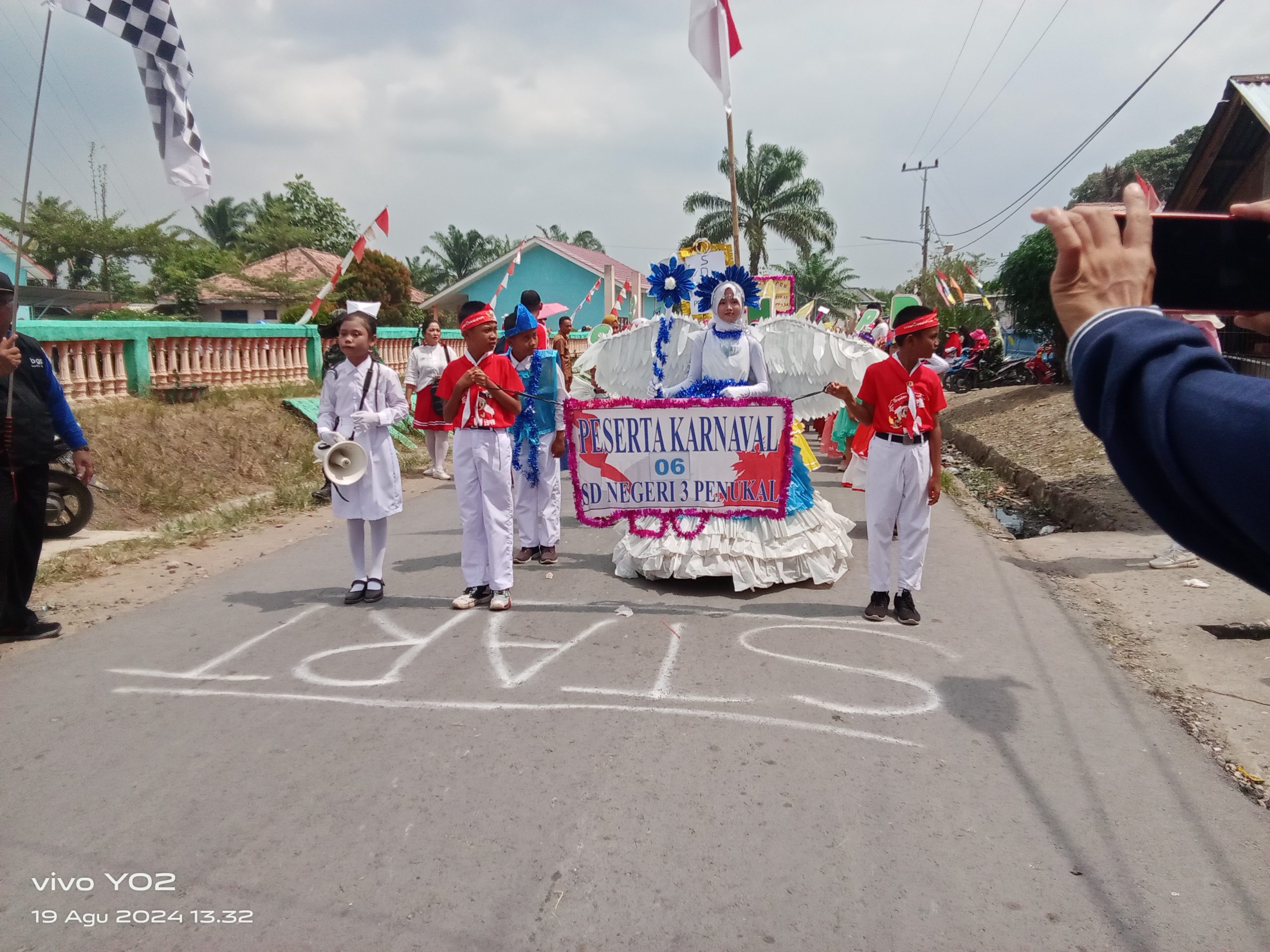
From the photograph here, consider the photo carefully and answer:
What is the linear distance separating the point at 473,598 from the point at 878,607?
8.51 feet

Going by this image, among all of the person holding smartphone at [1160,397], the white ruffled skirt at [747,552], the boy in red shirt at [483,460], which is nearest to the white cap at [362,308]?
the boy in red shirt at [483,460]

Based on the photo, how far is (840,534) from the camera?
6.74m

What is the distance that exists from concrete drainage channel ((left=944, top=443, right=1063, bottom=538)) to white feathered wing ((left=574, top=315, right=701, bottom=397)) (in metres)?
4.36

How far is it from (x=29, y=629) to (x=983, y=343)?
21.7m

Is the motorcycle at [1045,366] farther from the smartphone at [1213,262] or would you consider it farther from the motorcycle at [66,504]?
the smartphone at [1213,262]

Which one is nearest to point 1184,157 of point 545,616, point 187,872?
point 545,616

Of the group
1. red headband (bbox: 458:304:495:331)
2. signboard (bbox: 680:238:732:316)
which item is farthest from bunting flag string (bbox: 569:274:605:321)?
red headband (bbox: 458:304:495:331)

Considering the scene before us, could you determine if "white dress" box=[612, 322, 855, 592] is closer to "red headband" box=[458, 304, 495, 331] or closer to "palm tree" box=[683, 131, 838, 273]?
"red headband" box=[458, 304, 495, 331]

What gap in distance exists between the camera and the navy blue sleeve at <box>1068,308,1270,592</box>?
0.92 meters

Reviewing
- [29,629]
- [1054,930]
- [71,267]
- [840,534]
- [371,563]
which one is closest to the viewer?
[1054,930]

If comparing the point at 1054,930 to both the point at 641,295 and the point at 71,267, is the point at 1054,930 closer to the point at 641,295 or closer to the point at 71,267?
the point at 641,295

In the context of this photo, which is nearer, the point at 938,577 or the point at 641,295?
the point at 938,577

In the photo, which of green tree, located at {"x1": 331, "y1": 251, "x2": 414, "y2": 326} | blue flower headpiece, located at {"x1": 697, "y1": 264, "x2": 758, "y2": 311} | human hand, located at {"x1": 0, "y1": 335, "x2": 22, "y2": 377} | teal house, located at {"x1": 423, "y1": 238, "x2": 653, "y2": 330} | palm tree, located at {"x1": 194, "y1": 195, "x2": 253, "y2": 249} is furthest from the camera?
palm tree, located at {"x1": 194, "y1": 195, "x2": 253, "y2": 249}

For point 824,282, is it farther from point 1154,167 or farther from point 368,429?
point 368,429
